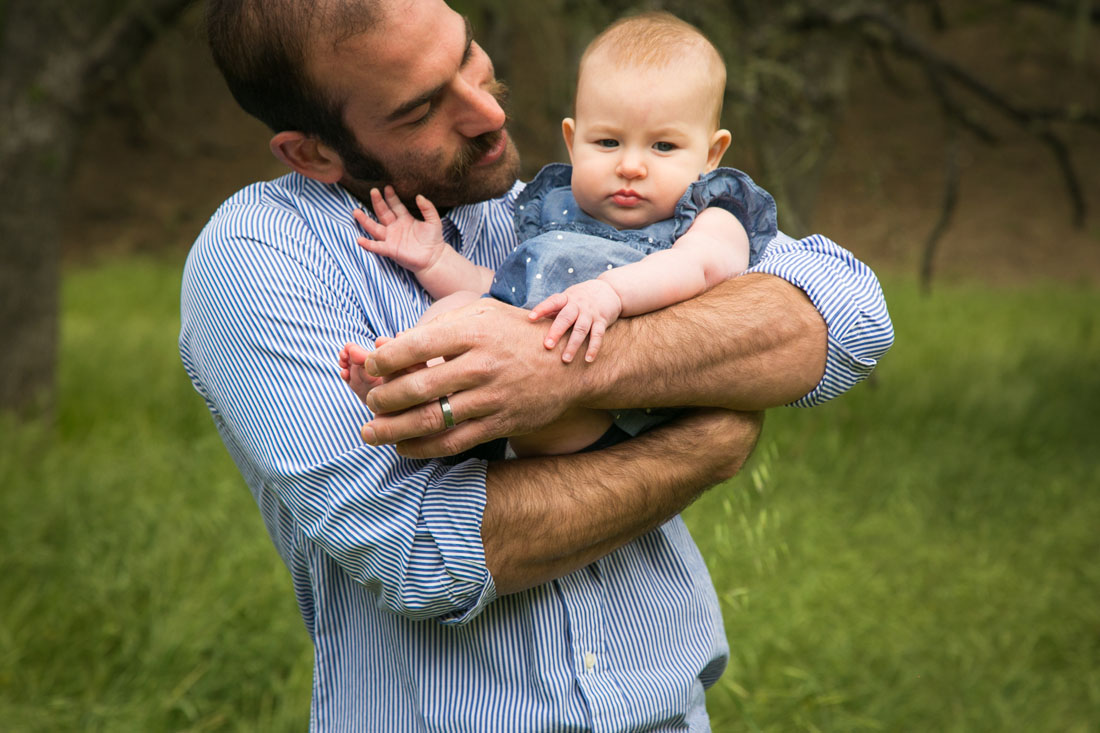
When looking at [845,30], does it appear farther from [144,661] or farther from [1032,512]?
[144,661]

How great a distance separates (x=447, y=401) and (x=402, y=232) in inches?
16.8

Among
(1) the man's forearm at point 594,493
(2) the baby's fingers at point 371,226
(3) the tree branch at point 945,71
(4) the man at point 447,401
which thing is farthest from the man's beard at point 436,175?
(3) the tree branch at point 945,71

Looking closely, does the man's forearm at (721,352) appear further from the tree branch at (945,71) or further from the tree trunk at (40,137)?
the tree trunk at (40,137)

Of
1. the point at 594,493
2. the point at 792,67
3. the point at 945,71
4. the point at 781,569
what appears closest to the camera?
the point at 594,493

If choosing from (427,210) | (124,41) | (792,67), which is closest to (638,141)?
(427,210)

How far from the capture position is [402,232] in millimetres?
1645

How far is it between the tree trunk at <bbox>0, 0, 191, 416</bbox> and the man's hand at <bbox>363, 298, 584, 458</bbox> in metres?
3.85

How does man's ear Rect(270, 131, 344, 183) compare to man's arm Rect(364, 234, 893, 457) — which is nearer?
man's arm Rect(364, 234, 893, 457)

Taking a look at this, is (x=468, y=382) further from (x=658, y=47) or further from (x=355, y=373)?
(x=658, y=47)

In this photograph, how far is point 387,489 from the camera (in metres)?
1.33

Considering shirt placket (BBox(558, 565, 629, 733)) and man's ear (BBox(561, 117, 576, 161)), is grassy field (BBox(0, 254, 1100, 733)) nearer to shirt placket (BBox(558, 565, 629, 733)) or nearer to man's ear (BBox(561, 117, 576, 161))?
shirt placket (BBox(558, 565, 629, 733))

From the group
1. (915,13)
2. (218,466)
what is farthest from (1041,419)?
(915,13)

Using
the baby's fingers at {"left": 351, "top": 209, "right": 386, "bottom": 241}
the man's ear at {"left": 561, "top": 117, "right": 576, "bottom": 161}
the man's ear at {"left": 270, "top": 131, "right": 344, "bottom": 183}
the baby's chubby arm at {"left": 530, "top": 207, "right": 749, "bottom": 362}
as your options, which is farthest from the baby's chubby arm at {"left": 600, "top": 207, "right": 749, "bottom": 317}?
the man's ear at {"left": 270, "top": 131, "right": 344, "bottom": 183}

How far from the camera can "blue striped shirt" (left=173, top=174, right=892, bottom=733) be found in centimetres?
134
